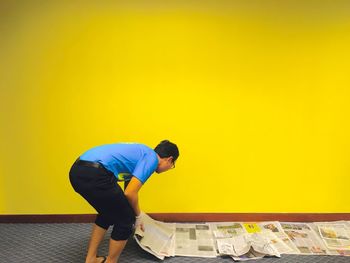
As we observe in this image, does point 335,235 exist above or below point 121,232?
above

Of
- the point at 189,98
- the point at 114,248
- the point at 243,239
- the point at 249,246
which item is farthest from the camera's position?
the point at 189,98

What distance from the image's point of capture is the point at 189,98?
2369mm

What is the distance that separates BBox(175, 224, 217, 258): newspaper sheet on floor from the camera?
6.64ft

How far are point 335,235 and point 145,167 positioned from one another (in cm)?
149

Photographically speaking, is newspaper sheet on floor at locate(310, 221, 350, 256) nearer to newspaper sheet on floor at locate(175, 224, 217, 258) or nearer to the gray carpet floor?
the gray carpet floor

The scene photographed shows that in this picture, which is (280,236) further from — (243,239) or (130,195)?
(130,195)

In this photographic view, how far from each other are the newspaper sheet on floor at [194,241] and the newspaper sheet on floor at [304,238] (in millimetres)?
555

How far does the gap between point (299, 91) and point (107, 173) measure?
154 centimetres

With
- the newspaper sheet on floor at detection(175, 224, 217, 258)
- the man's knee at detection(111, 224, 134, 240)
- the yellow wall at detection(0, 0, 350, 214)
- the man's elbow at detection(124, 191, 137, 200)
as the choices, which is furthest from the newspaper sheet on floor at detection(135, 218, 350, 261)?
the man's elbow at detection(124, 191, 137, 200)

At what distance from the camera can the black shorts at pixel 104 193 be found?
1621 millimetres

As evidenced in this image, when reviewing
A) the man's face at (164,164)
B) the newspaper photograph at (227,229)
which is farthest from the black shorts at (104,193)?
the newspaper photograph at (227,229)

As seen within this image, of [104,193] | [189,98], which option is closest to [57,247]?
[104,193]

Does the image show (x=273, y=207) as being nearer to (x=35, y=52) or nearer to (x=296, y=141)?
(x=296, y=141)

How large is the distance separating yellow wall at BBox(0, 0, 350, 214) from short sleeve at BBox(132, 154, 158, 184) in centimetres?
69
